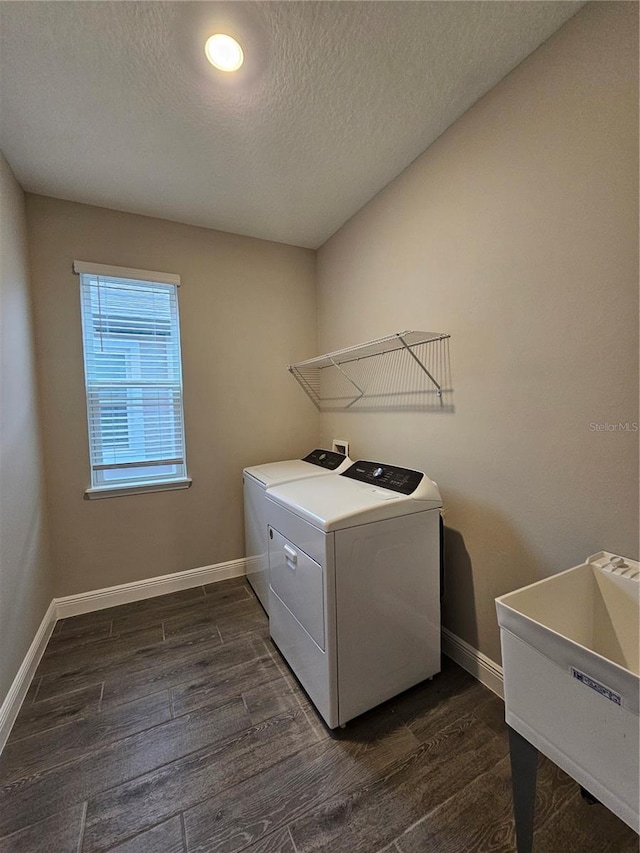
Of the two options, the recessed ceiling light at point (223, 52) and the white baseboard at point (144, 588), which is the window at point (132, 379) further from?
the recessed ceiling light at point (223, 52)

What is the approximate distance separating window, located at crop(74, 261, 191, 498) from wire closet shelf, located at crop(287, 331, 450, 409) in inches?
38.2

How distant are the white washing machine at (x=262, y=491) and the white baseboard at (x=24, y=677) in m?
1.15

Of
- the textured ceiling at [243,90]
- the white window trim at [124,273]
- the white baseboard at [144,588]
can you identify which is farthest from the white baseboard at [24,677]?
the textured ceiling at [243,90]

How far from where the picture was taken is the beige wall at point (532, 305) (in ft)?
3.57

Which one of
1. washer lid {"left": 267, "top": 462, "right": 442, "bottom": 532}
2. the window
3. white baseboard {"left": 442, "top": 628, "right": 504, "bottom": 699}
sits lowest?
white baseboard {"left": 442, "top": 628, "right": 504, "bottom": 699}

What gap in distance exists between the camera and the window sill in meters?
2.23

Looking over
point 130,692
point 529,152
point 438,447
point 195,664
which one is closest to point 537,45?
point 529,152

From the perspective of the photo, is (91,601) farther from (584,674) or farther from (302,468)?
(584,674)

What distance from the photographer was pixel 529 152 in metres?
1.31

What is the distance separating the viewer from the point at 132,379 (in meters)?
2.33

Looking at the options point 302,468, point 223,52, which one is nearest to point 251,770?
point 302,468

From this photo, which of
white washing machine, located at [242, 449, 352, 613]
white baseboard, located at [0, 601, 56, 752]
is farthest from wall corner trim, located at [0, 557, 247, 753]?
white washing machine, located at [242, 449, 352, 613]

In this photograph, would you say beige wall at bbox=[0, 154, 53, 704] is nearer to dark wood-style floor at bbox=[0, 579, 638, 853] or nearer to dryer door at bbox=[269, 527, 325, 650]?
dark wood-style floor at bbox=[0, 579, 638, 853]

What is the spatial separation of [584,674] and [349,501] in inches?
36.1
